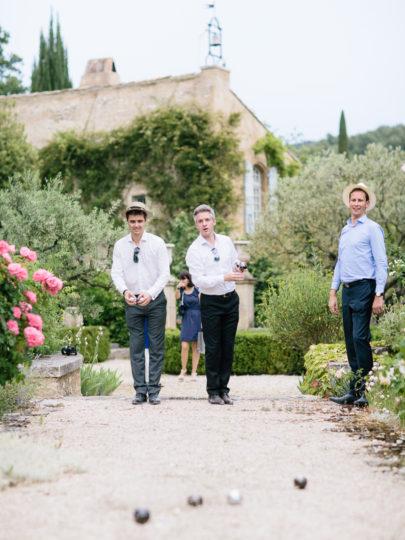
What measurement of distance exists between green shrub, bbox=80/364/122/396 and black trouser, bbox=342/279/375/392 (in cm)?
292

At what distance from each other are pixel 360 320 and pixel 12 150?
45.0 feet

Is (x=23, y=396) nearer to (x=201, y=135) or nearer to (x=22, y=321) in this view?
(x=22, y=321)

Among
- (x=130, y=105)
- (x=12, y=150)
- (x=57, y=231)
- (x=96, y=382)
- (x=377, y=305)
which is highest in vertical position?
(x=130, y=105)

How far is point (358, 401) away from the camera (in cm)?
516

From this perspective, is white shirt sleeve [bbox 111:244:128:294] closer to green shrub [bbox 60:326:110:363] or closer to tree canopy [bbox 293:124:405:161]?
green shrub [bbox 60:326:110:363]

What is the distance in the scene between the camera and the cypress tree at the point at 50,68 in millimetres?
28500

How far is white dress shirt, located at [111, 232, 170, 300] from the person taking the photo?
216 inches

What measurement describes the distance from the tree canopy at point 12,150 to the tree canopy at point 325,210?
7.16m

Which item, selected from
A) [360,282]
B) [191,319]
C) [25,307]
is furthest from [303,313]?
[25,307]

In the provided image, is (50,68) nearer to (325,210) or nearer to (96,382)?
(325,210)

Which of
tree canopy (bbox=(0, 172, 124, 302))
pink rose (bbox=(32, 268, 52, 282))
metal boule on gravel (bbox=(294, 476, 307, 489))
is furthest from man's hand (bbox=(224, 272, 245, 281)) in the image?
tree canopy (bbox=(0, 172, 124, 302))

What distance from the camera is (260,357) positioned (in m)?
10.7

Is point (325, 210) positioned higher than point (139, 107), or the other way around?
point (139, 107)

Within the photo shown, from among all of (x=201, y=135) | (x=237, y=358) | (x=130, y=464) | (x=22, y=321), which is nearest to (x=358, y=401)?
(x=130, y=464)
